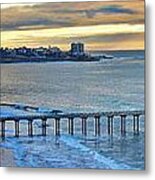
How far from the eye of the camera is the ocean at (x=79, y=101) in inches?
75.9

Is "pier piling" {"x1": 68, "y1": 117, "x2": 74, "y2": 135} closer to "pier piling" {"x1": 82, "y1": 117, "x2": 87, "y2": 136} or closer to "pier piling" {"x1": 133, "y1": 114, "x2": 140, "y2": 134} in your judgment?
"pier piling" {"x1": 82, "y1": 117, "x2": 87, "y2": 136}

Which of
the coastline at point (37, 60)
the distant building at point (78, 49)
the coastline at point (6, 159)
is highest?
the distant building at point (78, 49)

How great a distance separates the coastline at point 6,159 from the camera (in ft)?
6.57

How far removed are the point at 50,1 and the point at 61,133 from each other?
48 cm

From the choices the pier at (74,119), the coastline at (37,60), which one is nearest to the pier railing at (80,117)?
the pier at (74,119)

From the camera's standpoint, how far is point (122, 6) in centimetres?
194

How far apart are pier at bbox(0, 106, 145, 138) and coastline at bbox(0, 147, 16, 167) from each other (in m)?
0.06

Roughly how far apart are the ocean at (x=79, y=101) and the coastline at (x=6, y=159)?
0.01m

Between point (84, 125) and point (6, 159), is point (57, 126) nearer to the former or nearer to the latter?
point (84, 125)

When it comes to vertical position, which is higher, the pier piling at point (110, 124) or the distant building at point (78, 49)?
the distant building at point (78, 49)

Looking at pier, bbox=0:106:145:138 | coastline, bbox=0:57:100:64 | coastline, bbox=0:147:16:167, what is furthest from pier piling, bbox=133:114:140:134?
coastline, bbox=0:147:16:167

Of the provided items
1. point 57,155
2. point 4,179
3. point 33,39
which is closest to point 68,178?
point 57,155

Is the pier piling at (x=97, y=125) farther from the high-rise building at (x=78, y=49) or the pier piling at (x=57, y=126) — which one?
the high-rise building at (x=78, y=49)

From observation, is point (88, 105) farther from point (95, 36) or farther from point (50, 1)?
point (50, 1)
